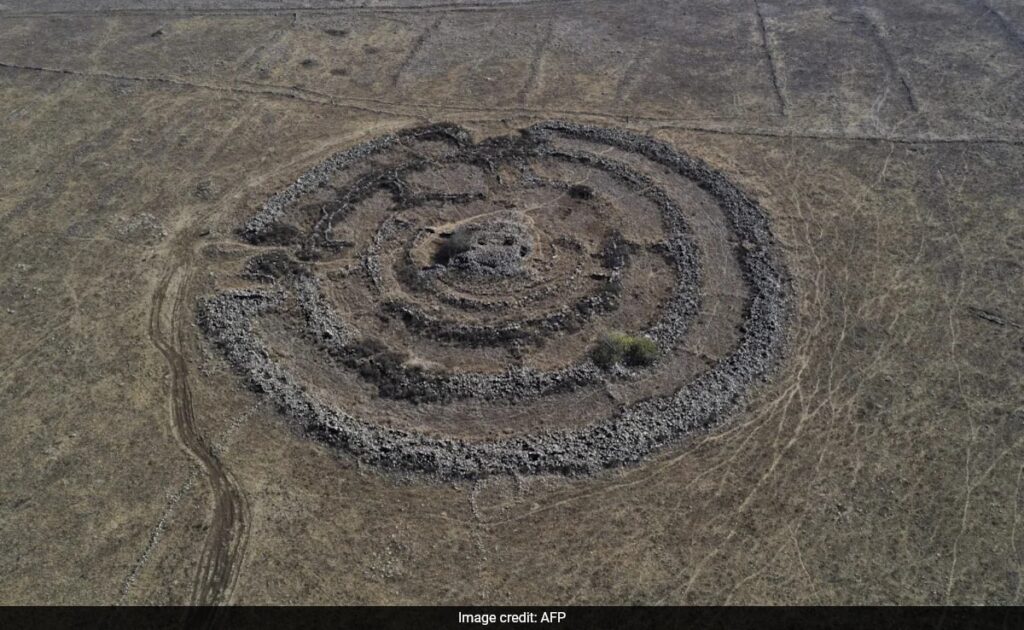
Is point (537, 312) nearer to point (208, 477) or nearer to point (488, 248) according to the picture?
point (488, 248)

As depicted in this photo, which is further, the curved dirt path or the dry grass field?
the dry grass field

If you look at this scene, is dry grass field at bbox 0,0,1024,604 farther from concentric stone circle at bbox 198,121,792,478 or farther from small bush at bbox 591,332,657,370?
small bush at bbox 591,332,657,370

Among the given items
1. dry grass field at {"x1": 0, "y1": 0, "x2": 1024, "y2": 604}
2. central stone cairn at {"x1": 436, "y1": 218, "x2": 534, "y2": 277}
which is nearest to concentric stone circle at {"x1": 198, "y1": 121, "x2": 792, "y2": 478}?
central stone cairn at {"x1": 436, "y1": 218, "x2": 534, "y2": 277}

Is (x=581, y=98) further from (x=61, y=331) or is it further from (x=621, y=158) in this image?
(x=61, y=331)

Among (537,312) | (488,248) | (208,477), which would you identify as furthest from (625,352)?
(208,477)

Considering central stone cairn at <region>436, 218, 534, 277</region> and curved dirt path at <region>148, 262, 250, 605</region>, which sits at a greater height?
central stone cairn at <region>436, 218, 534, 277</region>

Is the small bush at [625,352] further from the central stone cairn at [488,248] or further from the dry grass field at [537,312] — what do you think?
the central stone cairn at [488,248]
